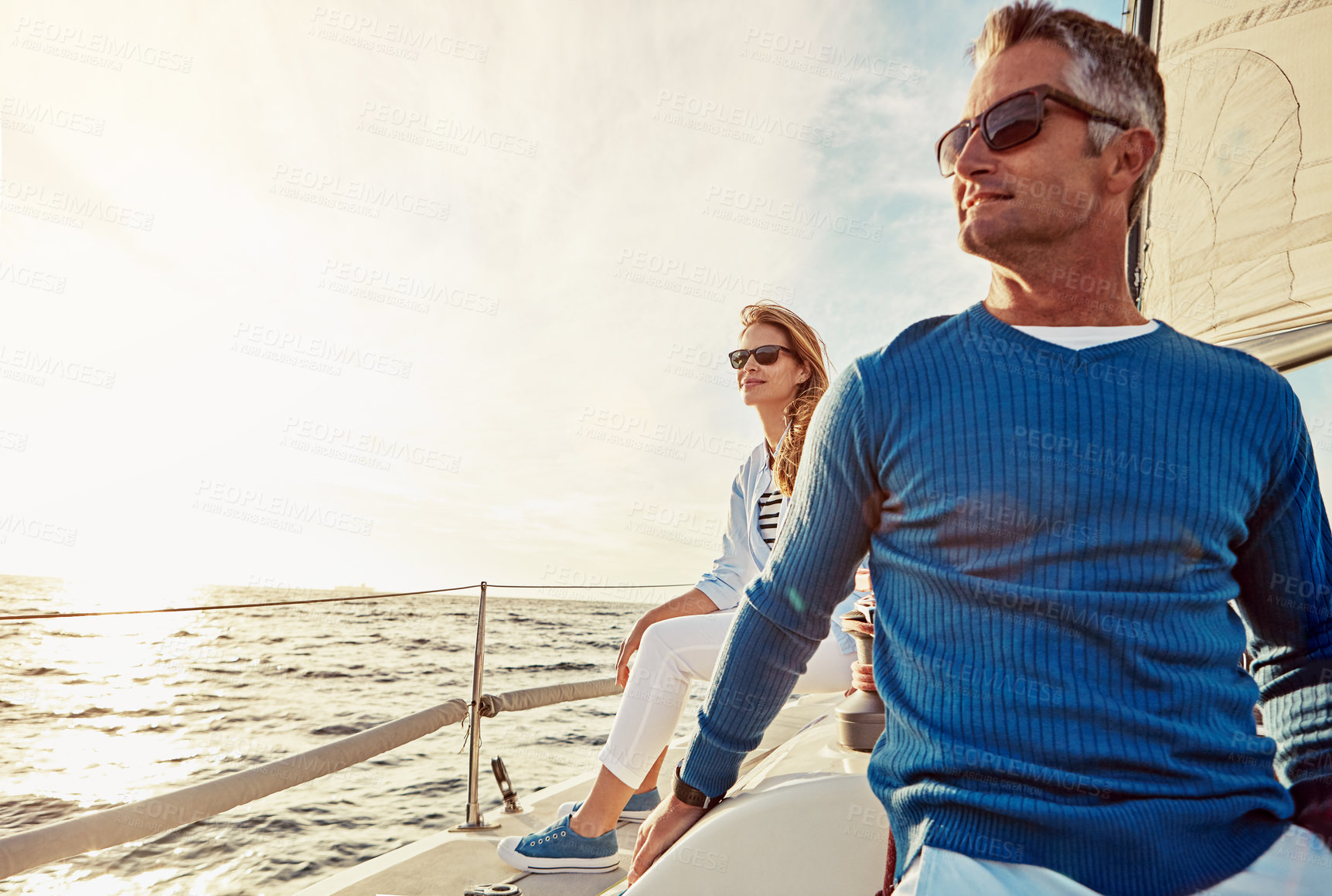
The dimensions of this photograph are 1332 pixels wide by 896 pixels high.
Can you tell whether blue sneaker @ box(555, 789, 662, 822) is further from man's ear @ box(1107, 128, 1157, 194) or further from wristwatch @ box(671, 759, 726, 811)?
man's ear @ box(1107, 128, 1157, 194)

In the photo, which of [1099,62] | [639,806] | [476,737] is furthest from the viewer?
[476,737]

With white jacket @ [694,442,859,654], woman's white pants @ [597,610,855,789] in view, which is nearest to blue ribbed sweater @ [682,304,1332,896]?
woman's white pants @ [597,610,855,789]

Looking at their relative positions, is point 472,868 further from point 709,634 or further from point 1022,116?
point 1022,116

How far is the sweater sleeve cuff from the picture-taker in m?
0.99

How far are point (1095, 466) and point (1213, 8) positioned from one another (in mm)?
3983

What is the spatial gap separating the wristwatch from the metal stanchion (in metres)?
1.91

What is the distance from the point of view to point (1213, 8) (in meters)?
3.44

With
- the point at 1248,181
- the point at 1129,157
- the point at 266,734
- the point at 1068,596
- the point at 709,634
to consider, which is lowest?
the point at 266,734

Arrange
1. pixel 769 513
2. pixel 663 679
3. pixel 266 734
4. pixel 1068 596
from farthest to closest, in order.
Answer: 1. pixel 266 734
2. pixel 769 513
3. pixel 663 679
4. pixel 1068 596

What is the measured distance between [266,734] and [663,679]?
45.5 feet

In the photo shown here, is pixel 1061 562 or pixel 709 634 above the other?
pixel 1061 562

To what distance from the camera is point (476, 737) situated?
2963mm

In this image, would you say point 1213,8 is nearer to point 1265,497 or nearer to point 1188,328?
point 1188,328

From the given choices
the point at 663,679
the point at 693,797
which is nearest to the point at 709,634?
the point at 663,679
